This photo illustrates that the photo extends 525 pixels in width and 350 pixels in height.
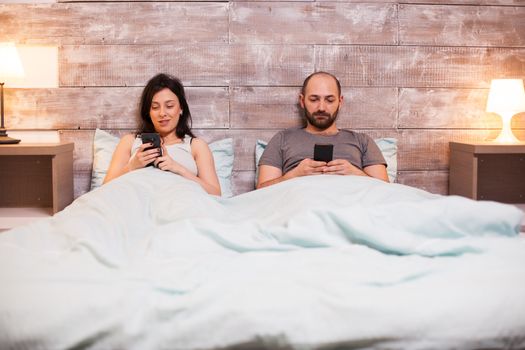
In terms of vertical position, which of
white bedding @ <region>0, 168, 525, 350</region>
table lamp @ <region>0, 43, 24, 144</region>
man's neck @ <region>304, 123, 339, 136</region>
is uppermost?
table lamp @ <region>0, 43, 24, 144</region>

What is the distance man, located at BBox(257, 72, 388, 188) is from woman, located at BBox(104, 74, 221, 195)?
0.27 m

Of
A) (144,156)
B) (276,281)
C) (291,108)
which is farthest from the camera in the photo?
(291,108)

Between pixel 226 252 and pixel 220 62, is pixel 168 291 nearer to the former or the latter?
pixel 226 252

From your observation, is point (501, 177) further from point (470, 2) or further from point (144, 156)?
point (144, 156)

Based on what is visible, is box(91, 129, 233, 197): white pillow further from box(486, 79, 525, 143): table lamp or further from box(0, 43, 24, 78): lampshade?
box(486, 79, 525, 143): table lamp

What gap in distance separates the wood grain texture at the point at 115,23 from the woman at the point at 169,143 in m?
0.25

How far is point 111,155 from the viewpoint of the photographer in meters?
Answer: 2.47

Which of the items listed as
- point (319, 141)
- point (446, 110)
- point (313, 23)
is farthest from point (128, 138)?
point (446, 110)

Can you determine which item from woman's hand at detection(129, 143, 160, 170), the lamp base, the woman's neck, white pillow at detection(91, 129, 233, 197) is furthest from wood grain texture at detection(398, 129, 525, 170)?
the lamp base

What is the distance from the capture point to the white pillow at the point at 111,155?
2455mm

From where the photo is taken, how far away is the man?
2422 mm

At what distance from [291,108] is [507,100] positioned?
Result: 1.02 m

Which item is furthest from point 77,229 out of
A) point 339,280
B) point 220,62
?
point 220,62

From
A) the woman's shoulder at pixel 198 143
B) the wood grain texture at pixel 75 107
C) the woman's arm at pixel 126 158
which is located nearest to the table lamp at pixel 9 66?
the wood grain texture at pixel 75 107
